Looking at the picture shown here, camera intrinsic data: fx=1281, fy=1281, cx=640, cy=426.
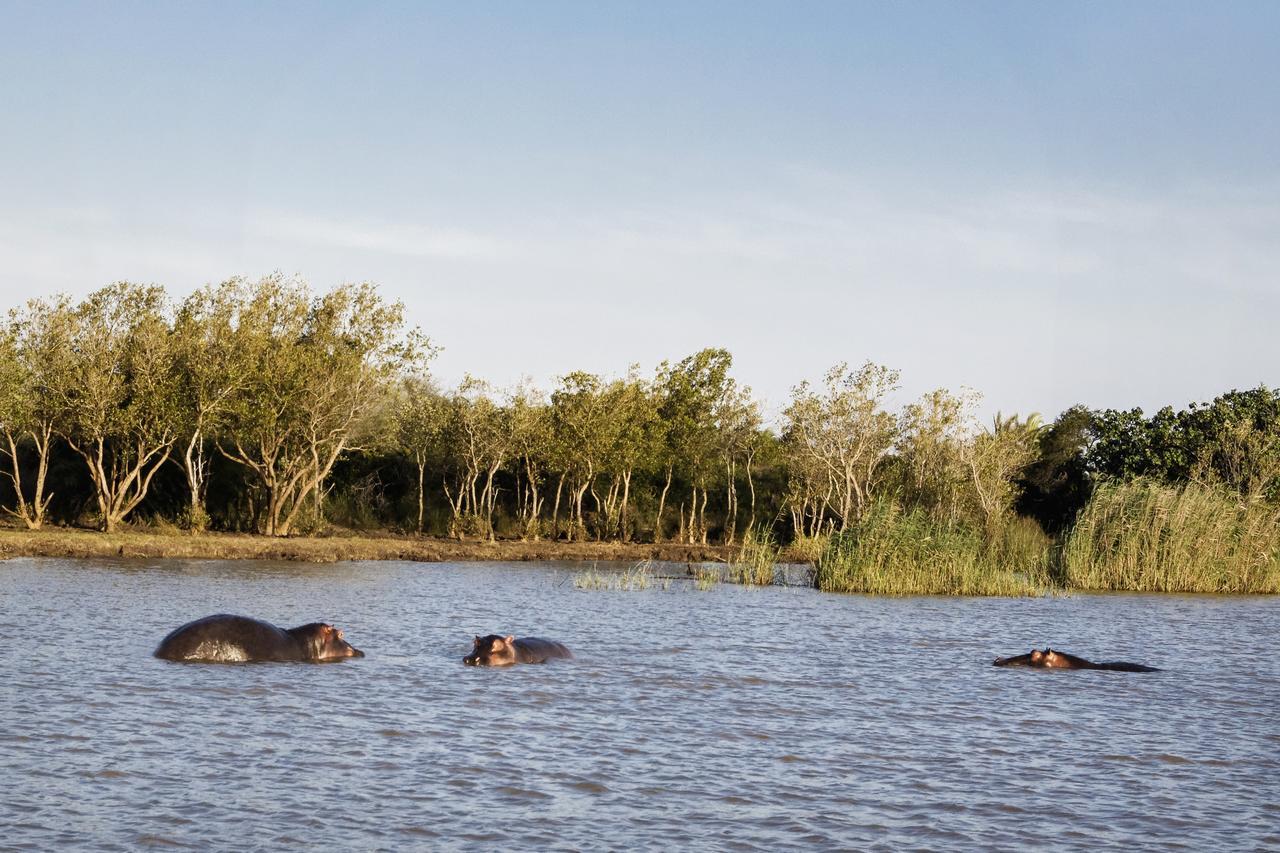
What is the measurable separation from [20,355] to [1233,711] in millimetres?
39816

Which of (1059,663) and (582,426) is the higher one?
(582,426)

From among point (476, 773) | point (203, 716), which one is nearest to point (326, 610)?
point (203, 716)

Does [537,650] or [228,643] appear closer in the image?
[228,643]

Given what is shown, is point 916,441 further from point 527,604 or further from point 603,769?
point 603,769

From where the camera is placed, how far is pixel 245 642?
1603 centimetres

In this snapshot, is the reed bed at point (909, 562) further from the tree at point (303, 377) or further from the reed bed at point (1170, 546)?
the tree at point (303, 377)

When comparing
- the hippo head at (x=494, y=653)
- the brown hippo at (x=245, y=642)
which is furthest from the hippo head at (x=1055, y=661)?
the brown hippo at (x=245, y=642)

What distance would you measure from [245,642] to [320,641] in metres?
0.92

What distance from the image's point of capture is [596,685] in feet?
50.5

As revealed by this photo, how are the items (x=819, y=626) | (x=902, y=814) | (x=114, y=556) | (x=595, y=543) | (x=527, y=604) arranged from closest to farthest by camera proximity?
(x=902, y=814)
(x=819, y=626)
(x=527, y=604)
(x=114, y=556)
(x=595, y=543)

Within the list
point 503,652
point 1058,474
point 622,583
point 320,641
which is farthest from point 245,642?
point 1058,474

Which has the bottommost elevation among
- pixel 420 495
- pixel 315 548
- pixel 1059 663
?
pixel 1059 663

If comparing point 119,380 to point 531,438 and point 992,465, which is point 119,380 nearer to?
point 531,438

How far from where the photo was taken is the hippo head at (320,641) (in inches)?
641
